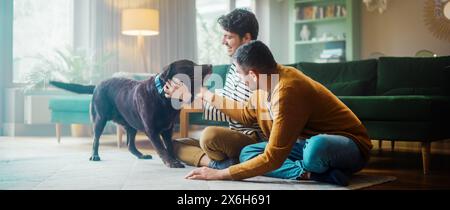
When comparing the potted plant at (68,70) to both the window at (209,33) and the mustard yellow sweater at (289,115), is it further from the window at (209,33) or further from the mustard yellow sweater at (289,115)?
the mustard yellow sweater at (289,115)

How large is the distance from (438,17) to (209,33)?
9.02 feet

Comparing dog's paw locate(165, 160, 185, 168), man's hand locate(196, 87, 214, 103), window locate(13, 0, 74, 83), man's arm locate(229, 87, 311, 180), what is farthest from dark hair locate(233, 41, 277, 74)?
window locate(13, 0, 74, 83)

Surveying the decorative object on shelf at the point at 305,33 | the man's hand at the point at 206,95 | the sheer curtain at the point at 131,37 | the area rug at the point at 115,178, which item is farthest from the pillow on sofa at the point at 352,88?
the decorative object on shelf at the point at 305,33

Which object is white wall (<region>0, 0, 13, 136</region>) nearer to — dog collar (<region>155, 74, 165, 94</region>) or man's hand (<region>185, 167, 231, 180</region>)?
dog collar (<region>155, 74, 165, 94</region>)

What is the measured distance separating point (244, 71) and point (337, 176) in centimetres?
55

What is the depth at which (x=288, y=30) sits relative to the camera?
22.0 feet

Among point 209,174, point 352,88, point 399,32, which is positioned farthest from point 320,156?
point 399,32

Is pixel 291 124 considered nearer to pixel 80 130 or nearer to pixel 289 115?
pixel 289 115

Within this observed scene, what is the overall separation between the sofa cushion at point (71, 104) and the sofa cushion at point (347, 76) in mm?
1684

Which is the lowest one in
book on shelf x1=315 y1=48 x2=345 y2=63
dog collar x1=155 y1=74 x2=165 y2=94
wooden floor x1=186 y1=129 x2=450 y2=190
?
wooden floor x1=186 y1=129 x2=450 y2=190

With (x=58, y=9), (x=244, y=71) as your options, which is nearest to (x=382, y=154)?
(x=244, y=71)

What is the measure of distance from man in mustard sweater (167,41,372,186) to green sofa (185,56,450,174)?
636mm

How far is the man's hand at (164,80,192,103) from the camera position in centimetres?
209
